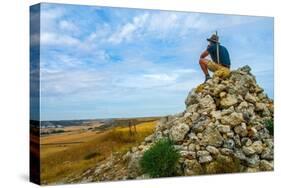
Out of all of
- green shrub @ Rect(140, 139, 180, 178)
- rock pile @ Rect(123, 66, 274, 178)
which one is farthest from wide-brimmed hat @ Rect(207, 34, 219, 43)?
green shrub @ Rect(140, 139, 180, 178)

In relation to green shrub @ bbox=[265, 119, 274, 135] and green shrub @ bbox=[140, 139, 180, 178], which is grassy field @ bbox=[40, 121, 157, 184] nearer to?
green shrub @ bbox=[140, 139, 180, 178]

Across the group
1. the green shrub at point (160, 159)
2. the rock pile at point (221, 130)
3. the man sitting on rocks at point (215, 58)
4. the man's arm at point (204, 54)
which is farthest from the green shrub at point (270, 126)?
the green shrub at point (160, 159)

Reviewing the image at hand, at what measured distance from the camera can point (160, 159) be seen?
33.6ft

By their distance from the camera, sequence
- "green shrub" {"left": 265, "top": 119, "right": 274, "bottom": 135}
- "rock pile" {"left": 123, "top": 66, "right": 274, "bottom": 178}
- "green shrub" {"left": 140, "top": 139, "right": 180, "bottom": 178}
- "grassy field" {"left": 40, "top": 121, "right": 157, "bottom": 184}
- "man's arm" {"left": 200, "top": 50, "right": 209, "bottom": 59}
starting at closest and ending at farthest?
"grassy field" {"left": 40, "top": 121, "right": 157, "bottom": 184} < "green shrub" {"left": 140, "top": 139, "right": 180, "bottom": 178} < "rock pile" {"left": 123, "top": 66, "right": 274, "bottom": 178} < "man's arm" {"left": 200, "top": 50, "right": 209, "bottom": 59} < "green shrub" {"left": 265, "top": 119, "right": 274, "bottom": 135}

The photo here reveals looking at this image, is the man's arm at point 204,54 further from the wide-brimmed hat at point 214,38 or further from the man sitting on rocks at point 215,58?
the wide-brimmed hat at point 214,38

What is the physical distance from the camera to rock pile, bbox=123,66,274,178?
34.1 feet

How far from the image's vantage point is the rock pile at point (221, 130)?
10383 millimetres

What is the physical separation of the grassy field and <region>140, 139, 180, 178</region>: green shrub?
0.90 ft

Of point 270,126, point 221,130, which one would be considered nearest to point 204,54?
point 221,130

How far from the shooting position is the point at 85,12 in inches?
384

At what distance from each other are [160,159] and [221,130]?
1081 mm

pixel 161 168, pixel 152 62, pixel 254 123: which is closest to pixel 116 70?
pixel 152 62

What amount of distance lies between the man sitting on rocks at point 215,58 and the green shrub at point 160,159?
124 centimetres

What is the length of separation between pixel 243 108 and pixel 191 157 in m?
1.18
